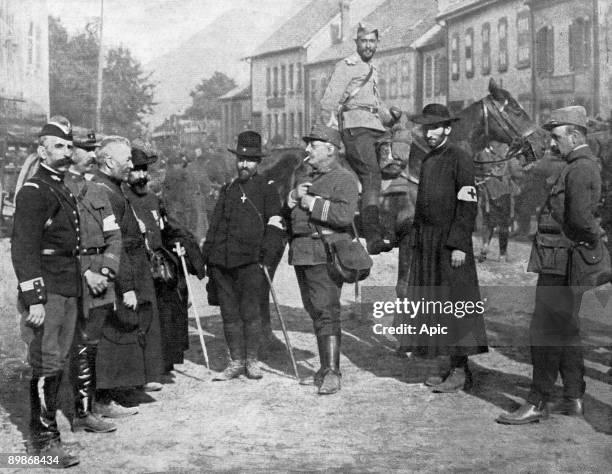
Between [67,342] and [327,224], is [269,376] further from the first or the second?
[67,342]

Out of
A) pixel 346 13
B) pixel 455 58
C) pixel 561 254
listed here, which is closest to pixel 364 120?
pixel 561 254

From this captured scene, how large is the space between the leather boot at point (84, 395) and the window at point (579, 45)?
7574mm

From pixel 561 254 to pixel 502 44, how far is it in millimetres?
10455

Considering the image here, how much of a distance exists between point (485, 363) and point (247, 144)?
2.53m

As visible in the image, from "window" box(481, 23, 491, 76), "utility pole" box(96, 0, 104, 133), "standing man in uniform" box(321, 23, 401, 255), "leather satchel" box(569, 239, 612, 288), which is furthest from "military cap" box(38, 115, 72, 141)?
"window" box(481, 23, 491, 76)

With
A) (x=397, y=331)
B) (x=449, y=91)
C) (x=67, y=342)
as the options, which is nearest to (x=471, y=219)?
(x=397, y=331)

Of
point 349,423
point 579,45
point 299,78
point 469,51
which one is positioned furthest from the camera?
point 469,51

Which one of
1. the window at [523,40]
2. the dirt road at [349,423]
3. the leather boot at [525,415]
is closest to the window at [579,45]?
the window at [523,40]

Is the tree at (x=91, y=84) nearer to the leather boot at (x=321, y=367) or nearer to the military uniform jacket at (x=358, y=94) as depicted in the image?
the military uniform jacket at (x=358, y=94)

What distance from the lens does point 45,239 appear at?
15.7 ft

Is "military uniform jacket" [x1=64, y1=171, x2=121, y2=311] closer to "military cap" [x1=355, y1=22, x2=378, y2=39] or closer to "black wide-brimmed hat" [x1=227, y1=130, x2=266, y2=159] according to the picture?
"black wide-brimmed hat" [x1=227, y1=130, x2=266, y2=159]

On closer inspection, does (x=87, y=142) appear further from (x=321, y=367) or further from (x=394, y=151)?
(x=394, y=151)

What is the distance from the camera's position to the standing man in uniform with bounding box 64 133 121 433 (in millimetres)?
5273

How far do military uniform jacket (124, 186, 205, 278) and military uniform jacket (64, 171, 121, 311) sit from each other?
92 centimetres
